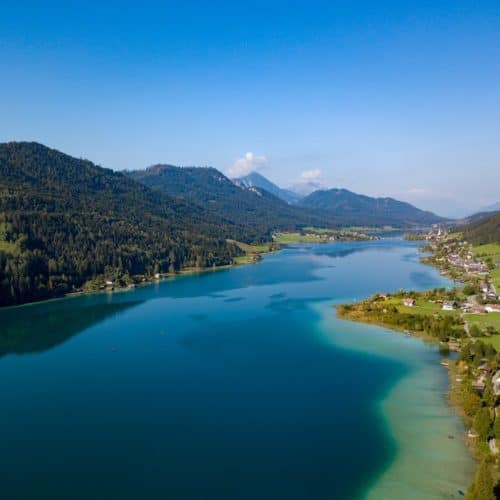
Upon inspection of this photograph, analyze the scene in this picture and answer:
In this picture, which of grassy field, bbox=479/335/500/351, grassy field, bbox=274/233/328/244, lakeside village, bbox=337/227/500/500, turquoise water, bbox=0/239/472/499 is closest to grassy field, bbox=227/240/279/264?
grassy field, bbox=274/233/328/244

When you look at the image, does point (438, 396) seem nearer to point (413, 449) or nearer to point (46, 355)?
point (413, 449)

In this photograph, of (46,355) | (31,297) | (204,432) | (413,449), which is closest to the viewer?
(413,449)

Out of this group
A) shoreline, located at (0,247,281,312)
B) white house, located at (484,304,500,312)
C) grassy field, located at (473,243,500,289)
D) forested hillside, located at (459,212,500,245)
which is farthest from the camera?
forested hillside, located at (459,212,500,245)

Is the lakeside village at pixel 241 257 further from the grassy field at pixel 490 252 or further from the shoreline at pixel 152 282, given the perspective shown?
the grassy field at pixel 490 252

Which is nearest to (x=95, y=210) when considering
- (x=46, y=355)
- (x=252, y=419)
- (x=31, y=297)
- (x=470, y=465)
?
(x=31, y=297)

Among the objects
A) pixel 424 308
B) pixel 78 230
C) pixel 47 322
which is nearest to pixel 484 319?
pixel 424 308

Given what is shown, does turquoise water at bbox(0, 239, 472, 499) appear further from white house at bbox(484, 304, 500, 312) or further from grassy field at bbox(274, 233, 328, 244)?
grassy field at bbox(274, 233, 328, 244)

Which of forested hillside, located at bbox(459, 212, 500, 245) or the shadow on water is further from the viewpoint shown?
forested hillside, located at bbox(459, 212, 500, 245)

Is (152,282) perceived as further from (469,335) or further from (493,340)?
(493,340)
